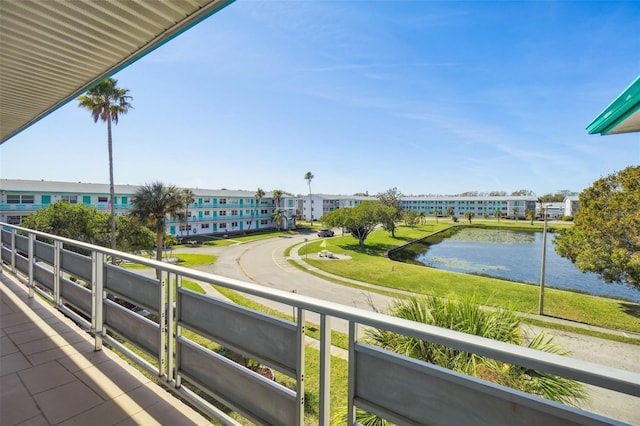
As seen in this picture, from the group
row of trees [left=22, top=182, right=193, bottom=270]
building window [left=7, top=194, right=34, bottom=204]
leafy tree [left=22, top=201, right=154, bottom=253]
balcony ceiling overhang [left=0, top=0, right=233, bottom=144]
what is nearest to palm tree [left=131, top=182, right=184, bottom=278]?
row of trees [left=22, top=182, right=193, bottom=270]

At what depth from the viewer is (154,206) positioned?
21219 mm

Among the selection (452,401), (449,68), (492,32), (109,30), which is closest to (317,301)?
(452,401)

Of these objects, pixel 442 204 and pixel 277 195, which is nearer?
pixel 277 195

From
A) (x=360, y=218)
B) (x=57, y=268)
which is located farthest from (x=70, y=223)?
(x=360, y=218)

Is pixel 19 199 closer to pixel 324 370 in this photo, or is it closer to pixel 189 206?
pixel 189 206

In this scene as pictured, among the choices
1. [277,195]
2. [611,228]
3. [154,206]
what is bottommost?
[611,228]

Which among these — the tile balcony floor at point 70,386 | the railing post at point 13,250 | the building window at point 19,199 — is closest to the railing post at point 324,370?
the tile balcony floor at point 70,386

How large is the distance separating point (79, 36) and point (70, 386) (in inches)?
148

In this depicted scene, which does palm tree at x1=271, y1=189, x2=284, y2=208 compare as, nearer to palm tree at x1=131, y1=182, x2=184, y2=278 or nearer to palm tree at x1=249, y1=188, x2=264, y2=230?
palm tree at x1=249, y1=188, x2=264, y2=230

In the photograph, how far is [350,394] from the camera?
1411mm

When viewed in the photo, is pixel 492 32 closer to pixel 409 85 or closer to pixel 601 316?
pixel 409 85

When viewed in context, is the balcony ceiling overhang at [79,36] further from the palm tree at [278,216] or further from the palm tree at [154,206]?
the palm tree at [278,216]

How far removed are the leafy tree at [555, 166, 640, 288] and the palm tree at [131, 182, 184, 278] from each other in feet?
85.7

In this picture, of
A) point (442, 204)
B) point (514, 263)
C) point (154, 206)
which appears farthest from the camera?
point (442, 204)
